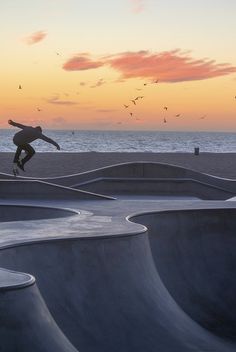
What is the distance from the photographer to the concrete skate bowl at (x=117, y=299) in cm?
983

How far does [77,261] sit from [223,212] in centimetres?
582

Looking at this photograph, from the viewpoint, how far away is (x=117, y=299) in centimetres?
1101

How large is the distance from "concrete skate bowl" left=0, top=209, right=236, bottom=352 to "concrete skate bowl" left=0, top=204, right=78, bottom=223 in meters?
2.75

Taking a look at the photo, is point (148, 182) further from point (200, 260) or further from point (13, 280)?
point (13, 280)

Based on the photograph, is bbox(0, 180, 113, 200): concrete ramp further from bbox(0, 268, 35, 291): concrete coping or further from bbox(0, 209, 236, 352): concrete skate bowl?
bbox(0, 268, 35, 291): concrete coping

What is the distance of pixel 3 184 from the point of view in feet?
70.1

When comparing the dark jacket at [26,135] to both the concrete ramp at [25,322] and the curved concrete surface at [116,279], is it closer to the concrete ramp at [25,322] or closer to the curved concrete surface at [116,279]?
the curved concrete surface at [116,279]

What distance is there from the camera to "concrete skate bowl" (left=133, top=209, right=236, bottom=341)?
14578 mm

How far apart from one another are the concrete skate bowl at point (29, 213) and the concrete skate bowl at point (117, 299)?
2754mm

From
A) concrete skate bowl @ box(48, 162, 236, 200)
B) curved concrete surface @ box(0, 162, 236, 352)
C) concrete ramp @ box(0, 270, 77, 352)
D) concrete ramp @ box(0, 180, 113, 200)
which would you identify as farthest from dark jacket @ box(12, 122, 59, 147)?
concrete ramp @ box(0, 270, 77, 352)

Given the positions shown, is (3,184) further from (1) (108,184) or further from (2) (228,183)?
(2) (228,183)

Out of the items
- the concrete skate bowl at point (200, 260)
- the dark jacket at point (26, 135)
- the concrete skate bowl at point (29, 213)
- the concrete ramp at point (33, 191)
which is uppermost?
the dark jacket at point (26, 135)

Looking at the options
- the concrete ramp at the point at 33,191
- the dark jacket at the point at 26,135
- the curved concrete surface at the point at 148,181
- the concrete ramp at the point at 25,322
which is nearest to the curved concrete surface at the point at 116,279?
the concrete ramp at the point at 25,322

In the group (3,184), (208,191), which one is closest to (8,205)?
(3,184)
